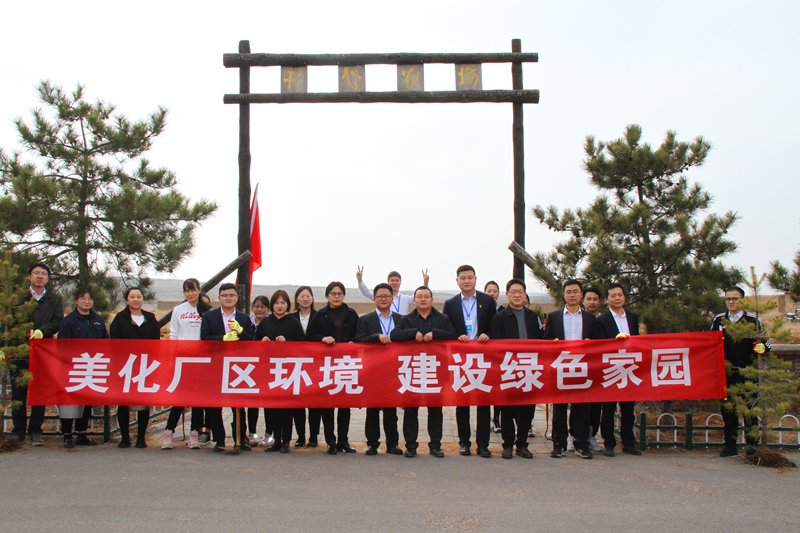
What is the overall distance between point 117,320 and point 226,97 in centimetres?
383

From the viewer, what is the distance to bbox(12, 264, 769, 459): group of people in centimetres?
530

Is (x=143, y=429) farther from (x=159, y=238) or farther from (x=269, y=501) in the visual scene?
(x=159, y=238)

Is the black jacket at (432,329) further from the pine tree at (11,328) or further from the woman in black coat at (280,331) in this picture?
the pine tree at (11,328)

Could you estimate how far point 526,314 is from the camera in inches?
220

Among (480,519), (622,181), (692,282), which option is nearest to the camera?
(480,519)

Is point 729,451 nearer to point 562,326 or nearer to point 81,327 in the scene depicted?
point 562,326

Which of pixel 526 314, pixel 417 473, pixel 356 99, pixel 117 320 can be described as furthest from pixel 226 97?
pixel 417 473

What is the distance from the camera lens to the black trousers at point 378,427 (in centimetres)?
527

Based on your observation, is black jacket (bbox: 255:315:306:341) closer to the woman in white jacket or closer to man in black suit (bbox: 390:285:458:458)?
the woman in white jacket

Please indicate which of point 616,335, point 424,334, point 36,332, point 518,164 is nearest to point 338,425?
point 424,334

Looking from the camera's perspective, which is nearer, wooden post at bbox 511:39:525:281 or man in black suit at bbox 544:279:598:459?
man in black suit at bbox 544:279:598:459

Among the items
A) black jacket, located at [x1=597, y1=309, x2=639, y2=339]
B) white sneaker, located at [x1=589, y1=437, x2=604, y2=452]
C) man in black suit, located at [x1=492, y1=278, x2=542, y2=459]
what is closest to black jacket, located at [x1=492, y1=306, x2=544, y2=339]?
man in black suit, located at [x1=492, y1=278, x2=542, y2=459]

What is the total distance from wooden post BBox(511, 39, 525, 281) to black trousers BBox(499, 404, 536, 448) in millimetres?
2784

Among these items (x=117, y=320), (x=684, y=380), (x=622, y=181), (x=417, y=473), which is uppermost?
(x=622, y=181)
